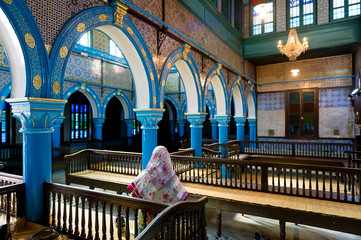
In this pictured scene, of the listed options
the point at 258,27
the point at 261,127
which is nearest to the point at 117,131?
the point at 261,127

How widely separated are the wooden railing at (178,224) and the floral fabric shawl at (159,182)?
0.87 ft

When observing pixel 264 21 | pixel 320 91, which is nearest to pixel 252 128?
pixel 320 91

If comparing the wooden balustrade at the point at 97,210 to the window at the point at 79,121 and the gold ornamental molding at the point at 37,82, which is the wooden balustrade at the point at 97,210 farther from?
the window at the point at 79,121

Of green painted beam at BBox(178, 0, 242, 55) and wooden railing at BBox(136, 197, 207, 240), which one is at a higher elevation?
green painted beam at BBox(178, 0, 242, 55)

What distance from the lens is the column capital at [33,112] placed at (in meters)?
3.88

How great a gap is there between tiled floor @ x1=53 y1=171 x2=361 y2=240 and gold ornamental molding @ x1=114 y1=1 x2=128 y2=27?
17.6ft

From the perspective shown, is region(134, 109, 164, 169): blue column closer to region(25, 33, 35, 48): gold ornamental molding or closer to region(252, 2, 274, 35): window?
region(25, 33, 35, 48): gold ornamental molding

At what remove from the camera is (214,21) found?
10461 millimetres

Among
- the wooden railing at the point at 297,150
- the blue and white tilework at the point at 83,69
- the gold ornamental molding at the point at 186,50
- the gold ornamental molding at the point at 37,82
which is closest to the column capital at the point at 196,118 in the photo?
the gold ornamental molding at the point at 186,50

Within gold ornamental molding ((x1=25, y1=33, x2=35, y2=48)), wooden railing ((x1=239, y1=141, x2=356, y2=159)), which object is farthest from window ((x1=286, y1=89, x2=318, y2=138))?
gold ornamental molding ((x1=25, y1=33, x2=35, y2=48))

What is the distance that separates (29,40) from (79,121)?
42.0 ft

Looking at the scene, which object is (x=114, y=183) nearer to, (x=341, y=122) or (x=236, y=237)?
(x=236, y=237)

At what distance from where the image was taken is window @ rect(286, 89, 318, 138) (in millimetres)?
14844

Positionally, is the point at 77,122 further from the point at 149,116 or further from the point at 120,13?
the point at 120,13
